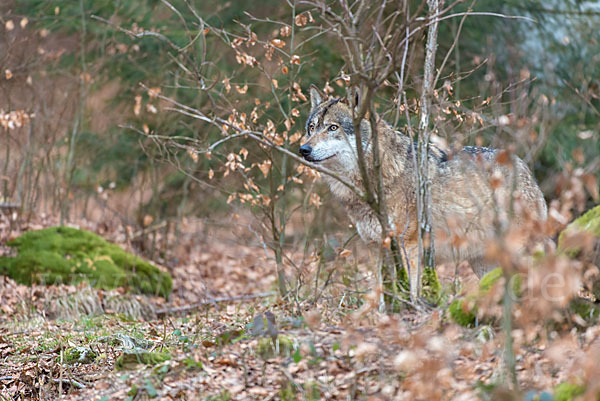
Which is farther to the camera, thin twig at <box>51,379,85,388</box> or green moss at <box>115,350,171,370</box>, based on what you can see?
thin twig at <box>51,379,85,388</box>

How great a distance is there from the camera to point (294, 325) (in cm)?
517

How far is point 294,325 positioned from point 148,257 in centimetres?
758

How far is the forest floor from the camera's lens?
4.06 metres

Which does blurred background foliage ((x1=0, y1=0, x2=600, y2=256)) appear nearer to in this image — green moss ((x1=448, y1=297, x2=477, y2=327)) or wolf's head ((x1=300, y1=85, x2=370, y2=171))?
wolf's head ((x1=300, y1=85, x2=370, y2=171))

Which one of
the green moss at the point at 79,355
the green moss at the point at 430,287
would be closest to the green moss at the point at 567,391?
the green moss at the point at 430,287

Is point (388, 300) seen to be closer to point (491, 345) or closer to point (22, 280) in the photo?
point (491, 345)

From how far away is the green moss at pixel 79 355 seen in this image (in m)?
5.98

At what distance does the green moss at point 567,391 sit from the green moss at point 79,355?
4.02 meters

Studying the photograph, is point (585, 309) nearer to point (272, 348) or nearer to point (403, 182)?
point (272, 348)

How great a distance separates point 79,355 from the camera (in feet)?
19.8

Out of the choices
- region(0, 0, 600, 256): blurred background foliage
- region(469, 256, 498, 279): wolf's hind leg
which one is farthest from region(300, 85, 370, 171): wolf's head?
region(0, 0, 600, 256): blurred background foliage

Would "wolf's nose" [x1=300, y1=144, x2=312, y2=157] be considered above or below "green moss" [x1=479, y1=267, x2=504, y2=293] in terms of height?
above

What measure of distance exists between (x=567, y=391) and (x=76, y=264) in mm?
7725

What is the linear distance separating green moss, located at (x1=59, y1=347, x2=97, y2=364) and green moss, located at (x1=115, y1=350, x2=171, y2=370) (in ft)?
2.76
